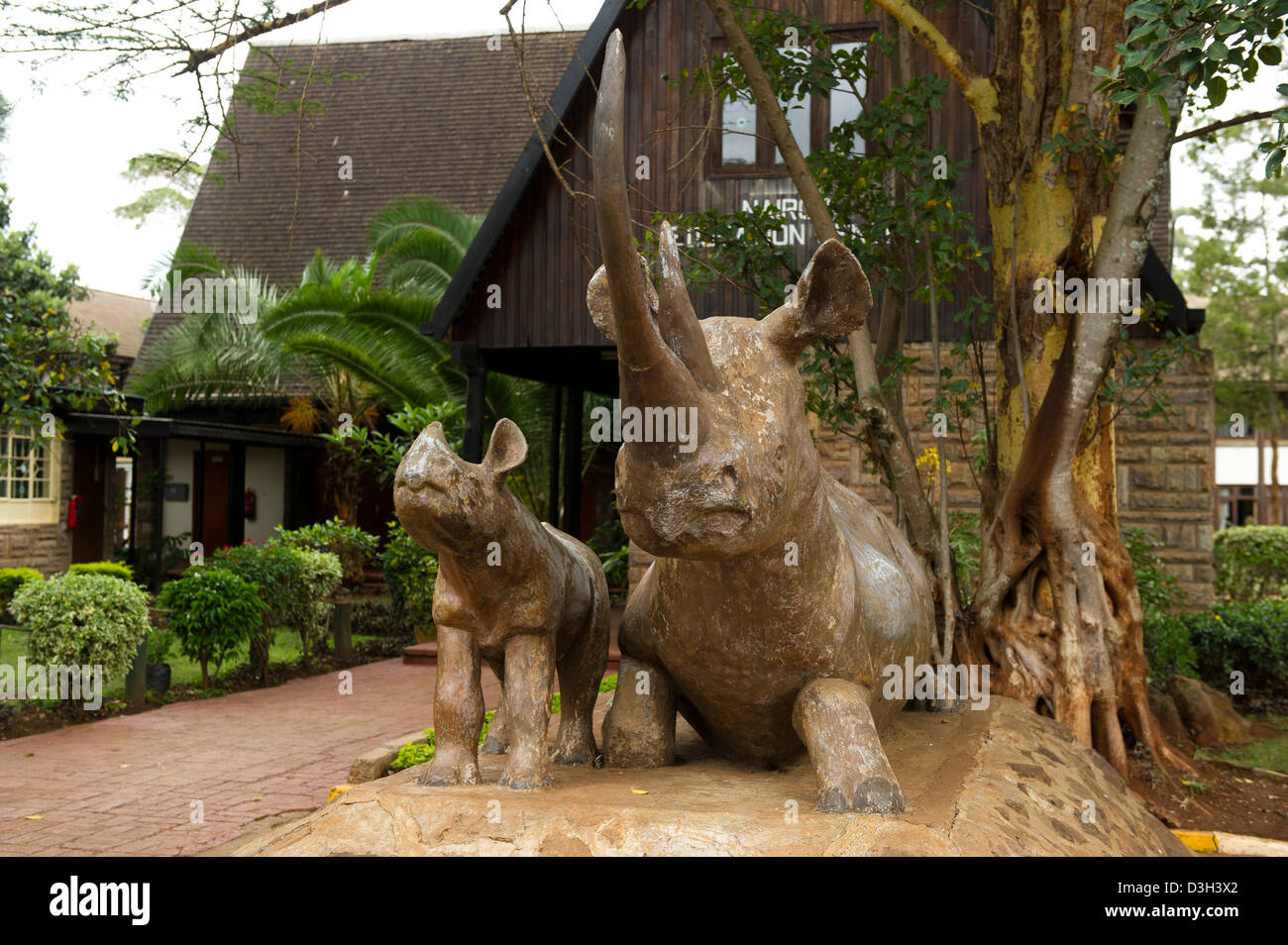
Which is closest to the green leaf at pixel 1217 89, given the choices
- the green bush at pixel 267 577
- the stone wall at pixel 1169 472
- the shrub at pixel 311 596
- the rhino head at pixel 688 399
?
the rhino head at pixel 688 399

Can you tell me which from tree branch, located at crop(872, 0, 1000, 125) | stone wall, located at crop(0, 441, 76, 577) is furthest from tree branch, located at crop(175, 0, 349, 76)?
stone wall, located at crop(0, 441, 76, 577)

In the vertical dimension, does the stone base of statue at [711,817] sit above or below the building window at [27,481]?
below

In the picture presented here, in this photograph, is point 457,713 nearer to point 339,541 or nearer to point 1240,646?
point 1240,646

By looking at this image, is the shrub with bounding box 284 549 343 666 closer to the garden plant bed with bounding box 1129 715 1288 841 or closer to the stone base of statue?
the garden plant bed with bounding box 1129 715 1288 841

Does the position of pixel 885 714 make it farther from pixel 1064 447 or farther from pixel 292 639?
pixel 292 639

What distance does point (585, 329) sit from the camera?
1075cm

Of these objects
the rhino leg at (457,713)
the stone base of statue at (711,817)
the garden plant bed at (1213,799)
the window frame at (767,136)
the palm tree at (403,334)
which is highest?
the window frame at (767,136)

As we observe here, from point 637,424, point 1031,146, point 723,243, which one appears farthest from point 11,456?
point 637,424

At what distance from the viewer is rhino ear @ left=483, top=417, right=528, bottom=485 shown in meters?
2.98

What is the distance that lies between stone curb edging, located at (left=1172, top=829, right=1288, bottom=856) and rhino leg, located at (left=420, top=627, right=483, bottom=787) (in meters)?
3.74

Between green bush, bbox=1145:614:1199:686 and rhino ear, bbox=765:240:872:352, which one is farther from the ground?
rhino ear, bbox=765:240:872:352

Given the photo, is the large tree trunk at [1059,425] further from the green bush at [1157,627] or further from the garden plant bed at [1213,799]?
the green bush at [1157,627]

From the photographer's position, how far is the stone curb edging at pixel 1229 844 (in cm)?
517

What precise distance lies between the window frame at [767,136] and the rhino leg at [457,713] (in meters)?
7.85
